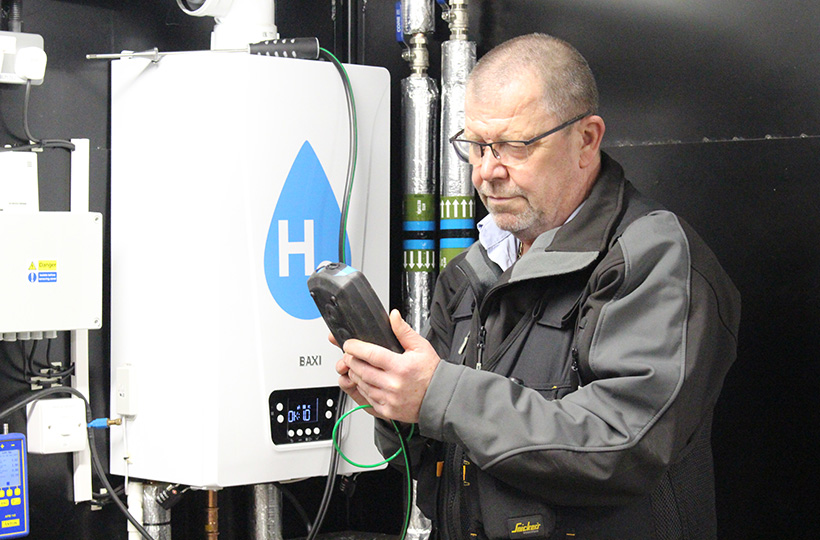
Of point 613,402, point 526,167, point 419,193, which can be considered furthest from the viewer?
point 419,193

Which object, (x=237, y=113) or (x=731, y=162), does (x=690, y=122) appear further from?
(x=237, y=113)

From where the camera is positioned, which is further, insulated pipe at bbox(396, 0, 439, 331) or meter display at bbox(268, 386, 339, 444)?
insulated pipe at bbox(396, 0, 439, 331)

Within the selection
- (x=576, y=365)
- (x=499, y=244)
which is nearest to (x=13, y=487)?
(x=499, y=244)

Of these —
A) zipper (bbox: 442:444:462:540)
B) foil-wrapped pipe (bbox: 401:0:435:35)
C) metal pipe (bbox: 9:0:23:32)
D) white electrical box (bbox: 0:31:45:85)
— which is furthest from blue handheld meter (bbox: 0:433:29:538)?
foil-wrapped pipe (bbox: 401:0:435:35)

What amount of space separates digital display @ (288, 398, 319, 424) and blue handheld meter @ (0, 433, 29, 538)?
558mm

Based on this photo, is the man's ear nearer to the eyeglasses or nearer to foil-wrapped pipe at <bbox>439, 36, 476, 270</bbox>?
the eyeglasses

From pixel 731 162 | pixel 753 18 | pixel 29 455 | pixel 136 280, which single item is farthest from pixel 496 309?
pixel 29 455

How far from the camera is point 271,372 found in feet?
6.77

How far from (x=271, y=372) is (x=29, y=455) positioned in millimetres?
555

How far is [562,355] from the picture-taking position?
1.48 m

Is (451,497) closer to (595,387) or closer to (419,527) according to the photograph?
(595,387)

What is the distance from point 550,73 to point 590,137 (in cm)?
13

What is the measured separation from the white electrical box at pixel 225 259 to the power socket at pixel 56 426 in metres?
0.08

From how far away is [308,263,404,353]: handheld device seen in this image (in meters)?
1.39
